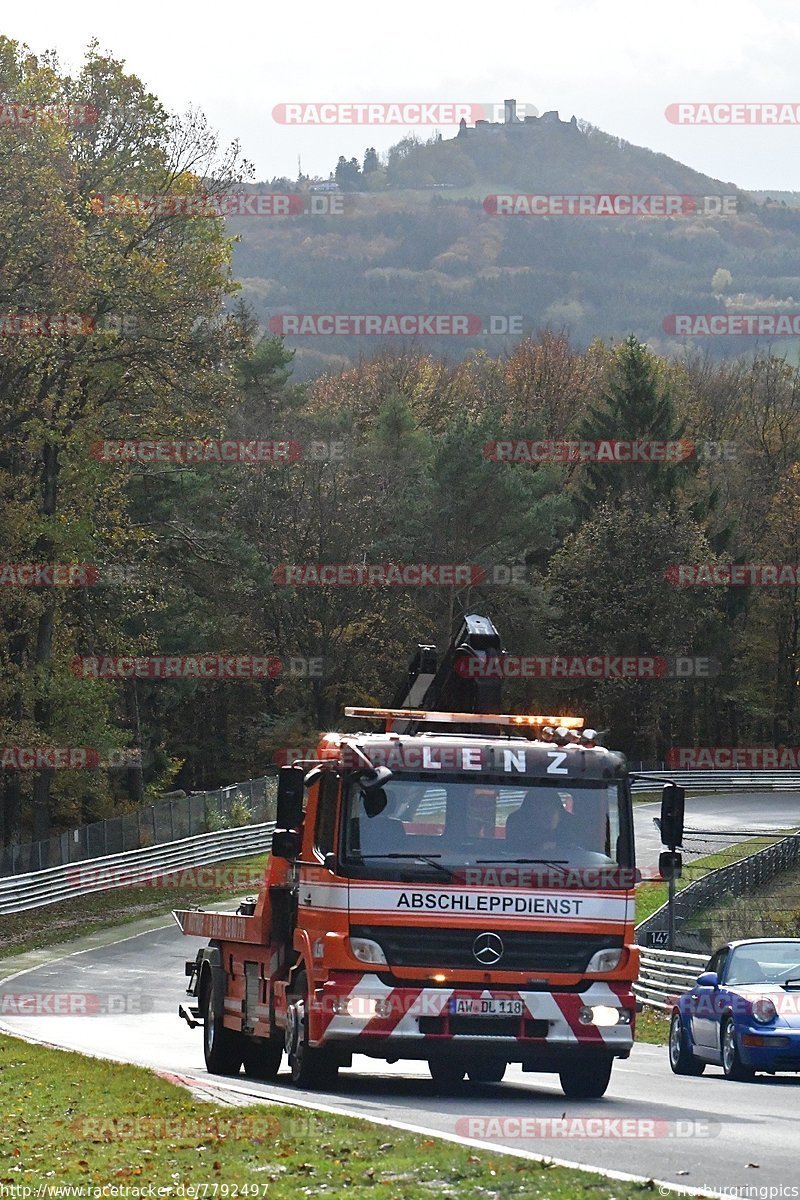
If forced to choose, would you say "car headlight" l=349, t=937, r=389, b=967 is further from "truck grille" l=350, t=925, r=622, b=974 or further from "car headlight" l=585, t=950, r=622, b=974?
"car headlight" l=585, t=950, r=622, b=974

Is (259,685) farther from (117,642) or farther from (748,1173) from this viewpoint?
(748,1173)

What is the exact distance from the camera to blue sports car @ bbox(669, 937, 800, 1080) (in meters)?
17.0

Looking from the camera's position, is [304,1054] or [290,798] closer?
[304,1054]

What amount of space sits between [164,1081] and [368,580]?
172ft

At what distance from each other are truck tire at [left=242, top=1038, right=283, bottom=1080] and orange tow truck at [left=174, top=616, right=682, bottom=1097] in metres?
1.25

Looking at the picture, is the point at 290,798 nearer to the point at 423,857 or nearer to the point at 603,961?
the point at 423,857

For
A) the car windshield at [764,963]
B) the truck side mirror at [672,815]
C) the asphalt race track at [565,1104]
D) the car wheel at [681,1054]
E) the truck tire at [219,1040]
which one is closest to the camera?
Answer: the asphalt race track at [565,1104]

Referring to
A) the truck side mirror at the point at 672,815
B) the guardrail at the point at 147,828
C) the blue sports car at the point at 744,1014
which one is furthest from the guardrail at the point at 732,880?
the truck side mirror at the point at 672,815

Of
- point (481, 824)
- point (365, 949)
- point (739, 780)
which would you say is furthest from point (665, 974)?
point (739, 780)

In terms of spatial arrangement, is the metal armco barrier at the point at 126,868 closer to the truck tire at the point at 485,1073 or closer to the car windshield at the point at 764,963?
the car windshield at the point at 764,963

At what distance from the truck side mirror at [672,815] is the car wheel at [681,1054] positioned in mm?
4991

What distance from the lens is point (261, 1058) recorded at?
15953 mm

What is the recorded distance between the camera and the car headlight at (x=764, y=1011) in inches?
667

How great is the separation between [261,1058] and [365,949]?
309 cm
